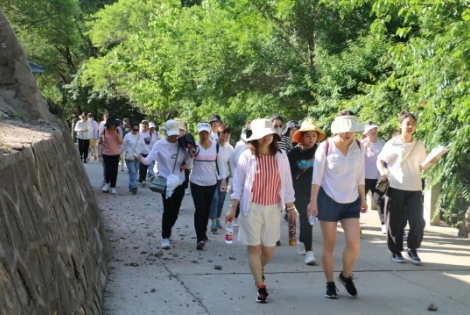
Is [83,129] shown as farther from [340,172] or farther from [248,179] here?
[340,172]

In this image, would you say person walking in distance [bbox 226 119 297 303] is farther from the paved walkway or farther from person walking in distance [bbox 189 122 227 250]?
person walking in distance [bbox 189 122 227 250]

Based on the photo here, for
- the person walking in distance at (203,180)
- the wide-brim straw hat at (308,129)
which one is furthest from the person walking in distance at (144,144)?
the wide-brim straw hat at (308,129)

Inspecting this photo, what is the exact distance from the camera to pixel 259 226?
652 centimetres

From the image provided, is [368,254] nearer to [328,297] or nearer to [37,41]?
[328,297]

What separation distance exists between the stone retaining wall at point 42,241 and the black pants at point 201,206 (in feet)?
10.1

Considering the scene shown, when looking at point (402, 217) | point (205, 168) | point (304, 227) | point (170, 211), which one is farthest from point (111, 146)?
point (402, 217)

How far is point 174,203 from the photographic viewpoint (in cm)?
929

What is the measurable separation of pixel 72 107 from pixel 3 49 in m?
40.9

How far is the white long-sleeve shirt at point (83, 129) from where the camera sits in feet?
73.0

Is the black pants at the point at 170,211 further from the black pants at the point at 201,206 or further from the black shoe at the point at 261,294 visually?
the black shoe at the point at 261,294

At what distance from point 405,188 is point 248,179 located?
290 centimetres

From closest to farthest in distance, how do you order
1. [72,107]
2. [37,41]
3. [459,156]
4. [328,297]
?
[328,297] → [459,156] → [37,41] → [72,107]

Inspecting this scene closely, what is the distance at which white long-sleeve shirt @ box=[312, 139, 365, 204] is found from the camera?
661 cm

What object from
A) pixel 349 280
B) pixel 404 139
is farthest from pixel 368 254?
pixel 349 280
